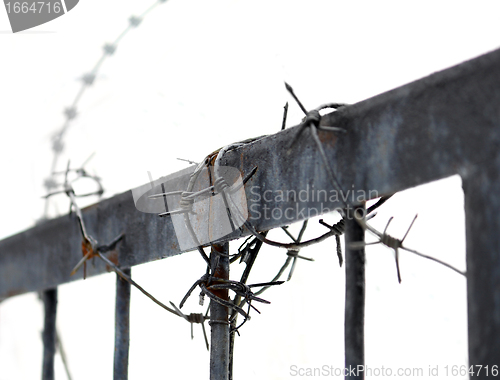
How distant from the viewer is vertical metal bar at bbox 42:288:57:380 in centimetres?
146

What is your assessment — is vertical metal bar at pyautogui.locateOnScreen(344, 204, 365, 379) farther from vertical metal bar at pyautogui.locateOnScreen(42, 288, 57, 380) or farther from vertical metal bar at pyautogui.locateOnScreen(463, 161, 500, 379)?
vertical metal bar at pyautogui.locateOnScreen(42, 288, 57, 380)

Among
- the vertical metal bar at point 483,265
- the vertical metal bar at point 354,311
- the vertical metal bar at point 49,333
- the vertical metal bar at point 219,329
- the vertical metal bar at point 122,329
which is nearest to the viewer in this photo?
the vertical metal bar at point 483,265

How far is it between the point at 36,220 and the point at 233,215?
1733mm

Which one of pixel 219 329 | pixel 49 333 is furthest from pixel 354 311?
pixel 49 333

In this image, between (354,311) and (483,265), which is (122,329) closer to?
(354,311)

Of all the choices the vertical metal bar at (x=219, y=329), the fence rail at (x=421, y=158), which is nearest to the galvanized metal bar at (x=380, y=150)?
the fence rail at (x=421, y=158)

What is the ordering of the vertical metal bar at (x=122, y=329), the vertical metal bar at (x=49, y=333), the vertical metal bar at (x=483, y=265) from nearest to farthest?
the vertical metal bar at (x=483, y=265)
the vertical metal bar at (x=122, y=329)
the vertical metal bar at (x=49, y=333)

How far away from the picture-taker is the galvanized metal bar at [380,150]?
0.61 meters

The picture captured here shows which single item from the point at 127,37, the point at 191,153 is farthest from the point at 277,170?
the point at 127,37

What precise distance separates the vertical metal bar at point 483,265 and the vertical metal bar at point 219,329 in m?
0.43

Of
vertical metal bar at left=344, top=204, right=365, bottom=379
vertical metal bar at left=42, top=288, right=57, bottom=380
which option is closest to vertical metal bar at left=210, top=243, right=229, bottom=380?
vertical metal bar at left=344, top=204, right=365, bottom=379

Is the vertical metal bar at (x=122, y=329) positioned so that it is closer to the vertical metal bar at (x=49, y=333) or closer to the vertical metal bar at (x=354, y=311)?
the vertical metal bar at (x=49, y=333)

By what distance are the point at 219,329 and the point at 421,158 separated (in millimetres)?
448

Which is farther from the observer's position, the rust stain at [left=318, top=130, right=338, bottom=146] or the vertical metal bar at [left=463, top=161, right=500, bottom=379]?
the rust stain at [left=318, top=130, right=338, bottom=146]
